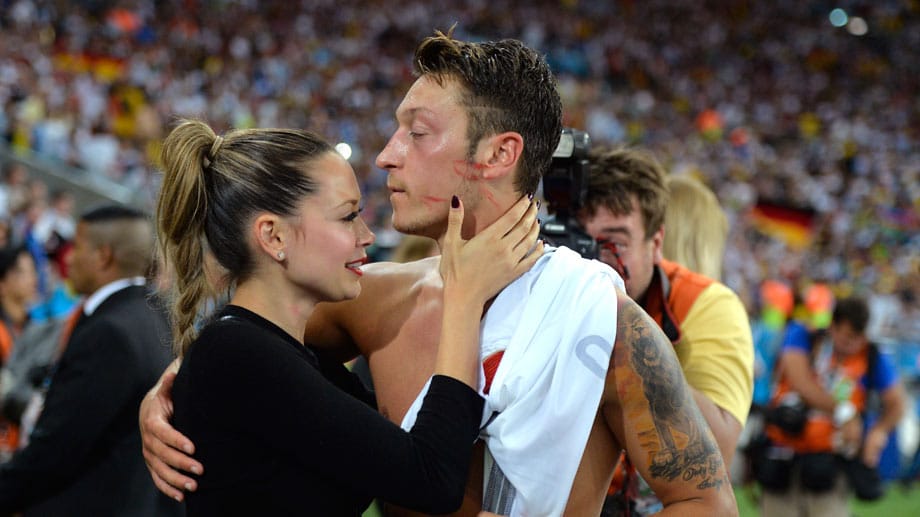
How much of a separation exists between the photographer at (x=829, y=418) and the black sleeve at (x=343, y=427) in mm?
3859

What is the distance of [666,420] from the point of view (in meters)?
1.83

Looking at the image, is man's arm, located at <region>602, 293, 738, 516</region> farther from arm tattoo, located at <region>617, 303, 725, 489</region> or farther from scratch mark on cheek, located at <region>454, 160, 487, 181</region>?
scratch mark on cheek, located at <region>454, 160, 487, 181</region>

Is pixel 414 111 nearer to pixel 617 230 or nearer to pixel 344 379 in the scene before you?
pixel 344 379

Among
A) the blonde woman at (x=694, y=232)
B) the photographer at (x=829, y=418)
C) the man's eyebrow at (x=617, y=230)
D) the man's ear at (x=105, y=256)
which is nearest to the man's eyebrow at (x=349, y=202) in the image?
the man's eyebrow at (x=617, y=230)

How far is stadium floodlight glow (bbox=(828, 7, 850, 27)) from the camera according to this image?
28719 millimetres

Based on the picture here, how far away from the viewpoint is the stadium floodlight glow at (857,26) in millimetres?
28484

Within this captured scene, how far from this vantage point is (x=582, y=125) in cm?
1938

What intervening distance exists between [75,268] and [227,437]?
7.41 feet

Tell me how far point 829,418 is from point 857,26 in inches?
1053

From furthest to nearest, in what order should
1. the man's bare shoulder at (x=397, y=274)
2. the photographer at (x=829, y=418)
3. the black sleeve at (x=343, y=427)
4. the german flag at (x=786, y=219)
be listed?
the german flag at (x=786, y=219) → the photographer at (x=829, y=418) → the man's bare shoulder at (x=397, y=274) → the black sleeve at (x=343, y=427)

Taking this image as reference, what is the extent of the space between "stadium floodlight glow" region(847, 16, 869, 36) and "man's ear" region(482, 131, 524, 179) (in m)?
29.4

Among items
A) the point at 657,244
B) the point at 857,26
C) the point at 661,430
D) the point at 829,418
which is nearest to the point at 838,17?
the point at 857,26

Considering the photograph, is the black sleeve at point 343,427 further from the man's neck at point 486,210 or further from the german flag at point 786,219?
the german flag at point 786,219

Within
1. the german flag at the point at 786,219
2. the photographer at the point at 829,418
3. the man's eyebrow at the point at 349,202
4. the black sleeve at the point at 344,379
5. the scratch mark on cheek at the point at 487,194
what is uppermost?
the scratch mark on cheek at the point at 487,194
